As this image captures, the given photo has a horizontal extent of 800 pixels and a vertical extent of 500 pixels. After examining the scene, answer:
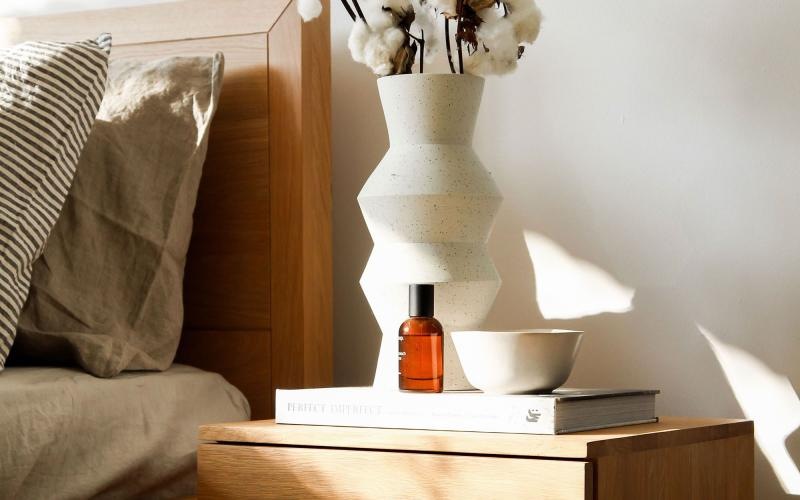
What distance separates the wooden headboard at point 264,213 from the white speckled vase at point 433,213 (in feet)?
0.94

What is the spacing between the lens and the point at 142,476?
1.25 metres

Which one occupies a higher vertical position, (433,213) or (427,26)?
(427,26)

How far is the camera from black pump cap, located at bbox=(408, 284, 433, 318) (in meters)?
1.13

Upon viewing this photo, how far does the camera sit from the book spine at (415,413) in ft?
3.30

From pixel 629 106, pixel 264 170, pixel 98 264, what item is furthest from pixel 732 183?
pixel 98 264

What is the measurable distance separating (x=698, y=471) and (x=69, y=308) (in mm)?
770

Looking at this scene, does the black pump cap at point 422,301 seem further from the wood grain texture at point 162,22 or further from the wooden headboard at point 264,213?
the wood grain texture at point 162,22

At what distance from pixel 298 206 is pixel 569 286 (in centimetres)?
40

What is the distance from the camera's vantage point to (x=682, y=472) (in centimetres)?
109

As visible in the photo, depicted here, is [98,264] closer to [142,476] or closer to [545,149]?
[142,476]

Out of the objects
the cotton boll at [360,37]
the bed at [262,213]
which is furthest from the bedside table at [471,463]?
the cotton boll at [360,37]

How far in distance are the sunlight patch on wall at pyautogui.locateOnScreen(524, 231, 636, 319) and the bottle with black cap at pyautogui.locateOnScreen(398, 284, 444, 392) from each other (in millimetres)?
413

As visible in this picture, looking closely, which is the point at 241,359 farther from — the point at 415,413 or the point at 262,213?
the point at 415,413

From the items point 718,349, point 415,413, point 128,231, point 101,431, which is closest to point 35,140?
point 128,231
